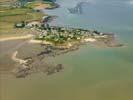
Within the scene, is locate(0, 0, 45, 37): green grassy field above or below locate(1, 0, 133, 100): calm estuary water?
above

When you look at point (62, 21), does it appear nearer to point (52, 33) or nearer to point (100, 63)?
point (52, 33)

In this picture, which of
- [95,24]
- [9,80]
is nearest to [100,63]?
[9,80]

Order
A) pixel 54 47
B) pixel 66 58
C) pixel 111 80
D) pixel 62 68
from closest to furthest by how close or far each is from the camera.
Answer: pixel 111 80 → pixel 62 68 → pixel 66 58 → pixel 54 47

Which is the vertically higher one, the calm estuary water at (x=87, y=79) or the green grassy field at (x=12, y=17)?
the green grassy field at (x=12, y=17)

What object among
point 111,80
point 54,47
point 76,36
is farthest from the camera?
point 76,36

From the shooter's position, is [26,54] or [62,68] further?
[26,54]

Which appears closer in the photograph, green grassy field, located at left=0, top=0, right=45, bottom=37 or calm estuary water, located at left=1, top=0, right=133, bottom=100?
calm estuary water, located at left=1, top=0, right=133, bottom=100

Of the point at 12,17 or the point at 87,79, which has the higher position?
the point at 12,17

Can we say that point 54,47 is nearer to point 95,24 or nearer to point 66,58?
point 66,58

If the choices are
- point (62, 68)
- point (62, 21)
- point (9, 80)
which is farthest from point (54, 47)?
point (62, 21)

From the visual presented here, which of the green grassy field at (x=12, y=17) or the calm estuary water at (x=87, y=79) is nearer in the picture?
the calm estuary water at (x=87, y=79)

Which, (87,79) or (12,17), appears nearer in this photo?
(87,79)
